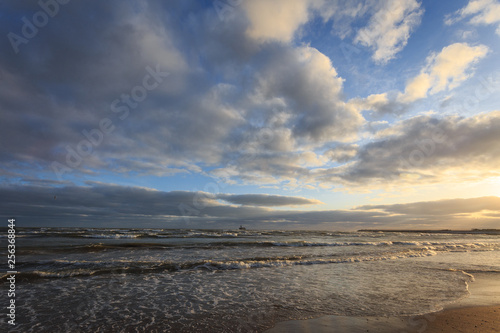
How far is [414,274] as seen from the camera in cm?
1320

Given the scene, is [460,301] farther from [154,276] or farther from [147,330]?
[154,276]

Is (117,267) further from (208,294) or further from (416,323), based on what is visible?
(416,323)

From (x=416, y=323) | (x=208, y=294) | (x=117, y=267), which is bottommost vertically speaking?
(x=117, y=267)

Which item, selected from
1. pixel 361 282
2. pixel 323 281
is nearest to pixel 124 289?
pixel 323 281

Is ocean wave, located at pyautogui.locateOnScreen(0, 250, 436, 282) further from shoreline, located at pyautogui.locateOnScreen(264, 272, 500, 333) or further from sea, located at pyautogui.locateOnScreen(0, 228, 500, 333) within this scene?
shoreline, located at pyautogui.locateOnScreen(264, 272, 500, 333)

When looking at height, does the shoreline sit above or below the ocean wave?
above

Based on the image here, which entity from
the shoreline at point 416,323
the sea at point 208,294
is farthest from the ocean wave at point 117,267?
the shoreline at point 416,323

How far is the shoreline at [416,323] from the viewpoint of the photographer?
6.07m

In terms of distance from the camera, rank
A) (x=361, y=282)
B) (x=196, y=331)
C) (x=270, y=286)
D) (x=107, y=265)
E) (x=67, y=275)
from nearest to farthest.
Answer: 1. (x=196, y=331)
2. (x=270, y=286)
3. (x=361, y=282)
4. (x=67, y=275)
5. (x=107, y=265)

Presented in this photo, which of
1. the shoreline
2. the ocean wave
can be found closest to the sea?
the ocean wave

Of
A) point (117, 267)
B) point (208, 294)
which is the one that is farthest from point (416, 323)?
point (117, 267)

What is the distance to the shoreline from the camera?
6.07 m

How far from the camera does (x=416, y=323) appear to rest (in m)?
6.50

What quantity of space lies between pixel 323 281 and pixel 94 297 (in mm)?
9420
